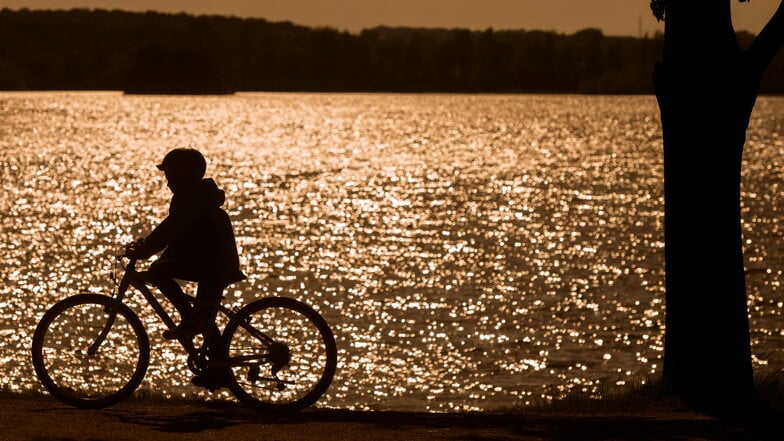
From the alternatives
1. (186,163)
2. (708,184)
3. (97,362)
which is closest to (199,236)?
(186,163)

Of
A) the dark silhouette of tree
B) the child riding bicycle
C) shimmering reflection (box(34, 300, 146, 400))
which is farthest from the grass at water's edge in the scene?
shimmering reflection (box(34, 300, 146, 400))

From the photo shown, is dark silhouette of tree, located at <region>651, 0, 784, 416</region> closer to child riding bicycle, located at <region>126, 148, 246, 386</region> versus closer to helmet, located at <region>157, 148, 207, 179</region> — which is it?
child riding bicycle, located at <region>126, 148, 246, 386</region>

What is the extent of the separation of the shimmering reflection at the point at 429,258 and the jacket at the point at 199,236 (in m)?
10.9

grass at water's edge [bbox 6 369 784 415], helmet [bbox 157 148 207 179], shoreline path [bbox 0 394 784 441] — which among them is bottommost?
shoreline path [bbox 0 394 784 441]

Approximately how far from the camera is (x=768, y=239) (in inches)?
1943

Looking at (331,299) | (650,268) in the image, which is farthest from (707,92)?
(650,268)

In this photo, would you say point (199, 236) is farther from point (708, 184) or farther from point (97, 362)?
point (97, 362)

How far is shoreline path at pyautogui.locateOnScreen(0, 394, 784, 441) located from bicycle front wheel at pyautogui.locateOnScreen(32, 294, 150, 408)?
0.47ft

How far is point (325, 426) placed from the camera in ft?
28.6

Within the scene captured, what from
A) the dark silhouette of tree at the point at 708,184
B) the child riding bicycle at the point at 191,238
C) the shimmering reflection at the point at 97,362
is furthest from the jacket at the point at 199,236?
the shimmering reflection at the point at 97,362

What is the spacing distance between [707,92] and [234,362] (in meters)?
4.15

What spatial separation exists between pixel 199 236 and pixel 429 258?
3547 centimetres

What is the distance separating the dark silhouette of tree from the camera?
10273 mm

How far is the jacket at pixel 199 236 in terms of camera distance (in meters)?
8.84
